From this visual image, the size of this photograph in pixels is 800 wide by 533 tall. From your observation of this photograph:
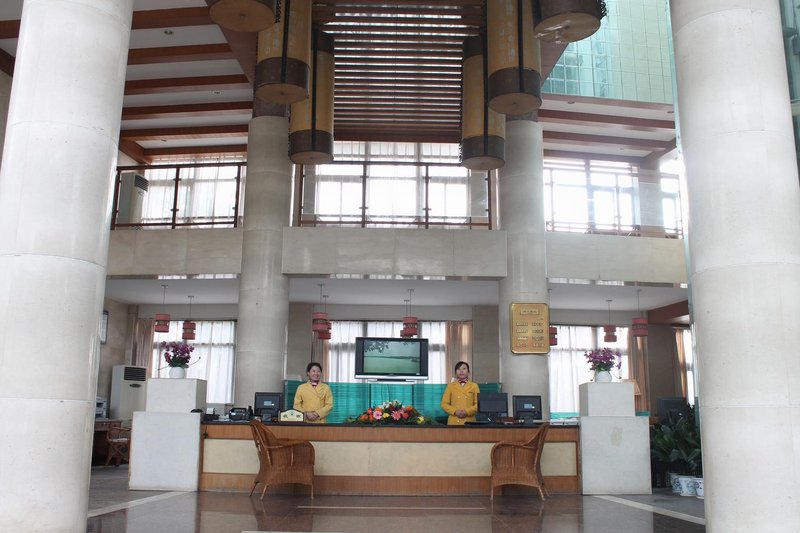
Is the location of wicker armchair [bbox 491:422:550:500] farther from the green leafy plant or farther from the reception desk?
the green leafy plant

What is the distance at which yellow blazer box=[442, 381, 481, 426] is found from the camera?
8227mm

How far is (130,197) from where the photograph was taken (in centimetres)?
1203

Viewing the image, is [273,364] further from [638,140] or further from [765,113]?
[638,140]

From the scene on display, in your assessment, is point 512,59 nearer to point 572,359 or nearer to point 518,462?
point 518,462

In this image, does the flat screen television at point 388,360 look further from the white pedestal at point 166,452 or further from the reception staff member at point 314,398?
the white pedestal at point 166,452

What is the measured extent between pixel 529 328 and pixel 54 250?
25.1 ft

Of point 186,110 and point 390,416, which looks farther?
point 186,110

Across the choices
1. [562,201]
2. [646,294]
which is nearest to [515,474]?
[562,201]

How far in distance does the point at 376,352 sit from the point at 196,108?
6547 mm

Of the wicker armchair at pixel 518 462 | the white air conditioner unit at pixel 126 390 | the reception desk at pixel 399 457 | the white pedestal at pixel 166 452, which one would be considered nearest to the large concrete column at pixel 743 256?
the wicker armchair at pixel 518 462

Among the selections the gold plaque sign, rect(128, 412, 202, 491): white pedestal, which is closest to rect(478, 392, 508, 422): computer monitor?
the gold plaque sign

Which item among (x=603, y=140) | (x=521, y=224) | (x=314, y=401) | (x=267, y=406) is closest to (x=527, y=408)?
(x=314, y=401)

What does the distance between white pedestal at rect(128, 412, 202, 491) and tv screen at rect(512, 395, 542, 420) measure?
11.8 feet

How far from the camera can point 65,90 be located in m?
4.45
